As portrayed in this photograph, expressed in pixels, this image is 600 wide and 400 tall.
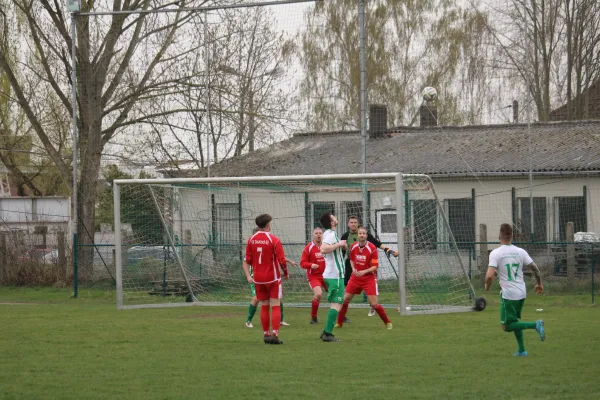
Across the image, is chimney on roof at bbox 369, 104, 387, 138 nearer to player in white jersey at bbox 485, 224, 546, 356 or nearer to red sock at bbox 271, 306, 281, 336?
red sock at bbox 271, 306, 281, 336

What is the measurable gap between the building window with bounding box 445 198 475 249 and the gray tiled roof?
1.16m

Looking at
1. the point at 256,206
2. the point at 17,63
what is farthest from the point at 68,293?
the point at 17,63

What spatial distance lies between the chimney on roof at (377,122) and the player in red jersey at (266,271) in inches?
739

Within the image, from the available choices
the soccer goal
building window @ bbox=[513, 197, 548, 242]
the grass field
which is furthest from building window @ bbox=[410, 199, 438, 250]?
the grass field

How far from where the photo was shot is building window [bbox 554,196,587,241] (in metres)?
23.7

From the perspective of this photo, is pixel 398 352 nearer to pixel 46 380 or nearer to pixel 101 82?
pixel 46 380

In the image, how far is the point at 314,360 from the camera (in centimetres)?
1063

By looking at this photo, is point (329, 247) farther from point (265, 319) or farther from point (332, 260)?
point (265, 319)

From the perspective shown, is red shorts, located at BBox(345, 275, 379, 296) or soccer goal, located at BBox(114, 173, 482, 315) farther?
soccer goal, located at BBox(114, 173, 482, 315)

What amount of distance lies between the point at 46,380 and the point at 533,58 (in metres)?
18.2

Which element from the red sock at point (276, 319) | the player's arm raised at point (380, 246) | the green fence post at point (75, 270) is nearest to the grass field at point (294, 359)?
the red sock at point (276, 319)

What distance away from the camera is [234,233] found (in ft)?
68.7

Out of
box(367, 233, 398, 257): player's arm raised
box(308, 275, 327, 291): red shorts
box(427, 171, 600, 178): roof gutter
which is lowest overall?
box(308, 275, 327, 291): red shorts

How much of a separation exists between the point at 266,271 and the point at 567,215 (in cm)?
1360
